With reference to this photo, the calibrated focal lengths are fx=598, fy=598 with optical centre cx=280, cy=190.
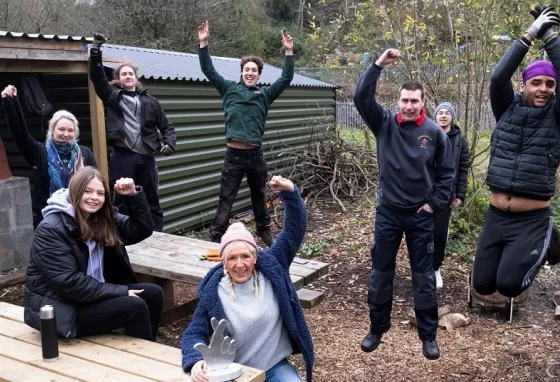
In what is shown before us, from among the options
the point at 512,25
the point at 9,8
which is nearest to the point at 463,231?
the point at 512,25

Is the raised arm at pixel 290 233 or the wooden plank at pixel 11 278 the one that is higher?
the raised arm at pixel 290 233

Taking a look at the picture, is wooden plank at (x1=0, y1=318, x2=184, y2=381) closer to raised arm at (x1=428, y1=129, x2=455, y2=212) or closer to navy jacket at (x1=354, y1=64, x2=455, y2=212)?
navy jacket at (x1=354, y1=64, x2=455, y2=212)

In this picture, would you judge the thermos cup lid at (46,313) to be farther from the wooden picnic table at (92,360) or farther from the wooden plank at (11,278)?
the wooden plank at (11,278)

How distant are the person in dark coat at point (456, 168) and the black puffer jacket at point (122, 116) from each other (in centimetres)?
258

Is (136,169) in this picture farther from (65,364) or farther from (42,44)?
(65,364)

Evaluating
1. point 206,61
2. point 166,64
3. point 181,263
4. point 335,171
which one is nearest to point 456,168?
point 206,61

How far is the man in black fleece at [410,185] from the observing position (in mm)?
3766

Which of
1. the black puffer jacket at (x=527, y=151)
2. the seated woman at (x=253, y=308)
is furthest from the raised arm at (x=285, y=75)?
the seated woman at (x=253, y=308)

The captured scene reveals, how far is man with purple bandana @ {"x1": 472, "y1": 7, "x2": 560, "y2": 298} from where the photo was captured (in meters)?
3.72

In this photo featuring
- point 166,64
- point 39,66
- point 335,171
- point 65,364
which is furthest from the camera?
point 335,171

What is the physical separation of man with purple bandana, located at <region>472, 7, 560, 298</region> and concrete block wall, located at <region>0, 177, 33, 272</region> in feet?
14.6

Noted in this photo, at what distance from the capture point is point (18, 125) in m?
4.64

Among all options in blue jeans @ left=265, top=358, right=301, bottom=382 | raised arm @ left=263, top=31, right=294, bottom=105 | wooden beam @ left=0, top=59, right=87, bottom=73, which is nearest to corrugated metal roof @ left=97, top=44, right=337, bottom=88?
wooden beam @ left=0, top=59, right=87, bottom=73

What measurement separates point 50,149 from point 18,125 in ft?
0.97
